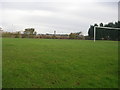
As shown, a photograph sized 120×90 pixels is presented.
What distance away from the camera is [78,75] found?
3.91 metres

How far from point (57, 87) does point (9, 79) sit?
3.81ft

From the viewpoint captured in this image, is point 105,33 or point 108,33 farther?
point 105,33

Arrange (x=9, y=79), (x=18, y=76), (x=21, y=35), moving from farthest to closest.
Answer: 1. (x=21, y=35)
2. (x=18, y=76)
3. (x=9, y=79)

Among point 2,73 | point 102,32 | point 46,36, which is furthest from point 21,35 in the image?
point 2,73

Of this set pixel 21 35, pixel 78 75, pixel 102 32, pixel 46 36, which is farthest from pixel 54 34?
pixel 78 75

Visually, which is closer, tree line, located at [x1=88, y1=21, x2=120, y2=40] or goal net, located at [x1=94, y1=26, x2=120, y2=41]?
tree line, located at [x1=88, y1=21, x2=120, y2=40]

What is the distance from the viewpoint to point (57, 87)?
306cm

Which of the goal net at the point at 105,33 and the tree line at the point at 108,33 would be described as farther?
the goal net at the point at 105,33

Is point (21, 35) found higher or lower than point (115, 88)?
higher

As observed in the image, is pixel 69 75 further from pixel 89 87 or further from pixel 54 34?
pixel 54 34

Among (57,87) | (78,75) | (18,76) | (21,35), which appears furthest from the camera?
(21,35)

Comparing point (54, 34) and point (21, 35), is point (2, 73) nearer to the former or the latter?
point (21, 35)

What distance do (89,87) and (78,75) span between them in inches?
32.5

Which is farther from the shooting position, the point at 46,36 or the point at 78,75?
the point at 46,36
